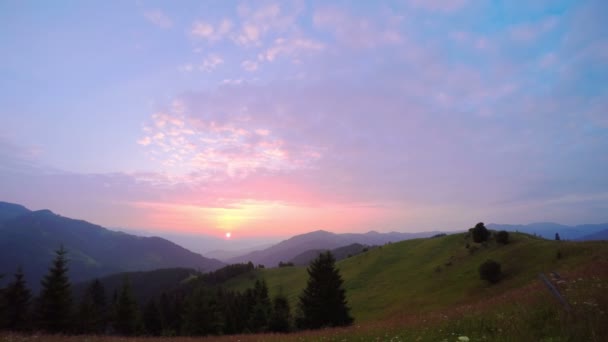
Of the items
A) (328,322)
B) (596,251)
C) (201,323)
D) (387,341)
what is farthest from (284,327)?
(596,251)

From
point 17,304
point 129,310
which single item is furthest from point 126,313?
point 17,304

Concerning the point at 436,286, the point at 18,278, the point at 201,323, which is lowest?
the point at 201,323

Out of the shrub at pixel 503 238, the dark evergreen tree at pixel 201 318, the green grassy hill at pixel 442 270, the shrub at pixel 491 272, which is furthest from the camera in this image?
the shrub at pixel 503 238

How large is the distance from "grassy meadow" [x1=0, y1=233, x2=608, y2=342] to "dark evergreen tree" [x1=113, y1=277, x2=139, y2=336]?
35.8 meters

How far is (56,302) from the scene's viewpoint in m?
39.6

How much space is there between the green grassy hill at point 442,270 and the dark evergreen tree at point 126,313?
35.5 metres

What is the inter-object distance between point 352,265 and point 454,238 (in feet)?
93.9

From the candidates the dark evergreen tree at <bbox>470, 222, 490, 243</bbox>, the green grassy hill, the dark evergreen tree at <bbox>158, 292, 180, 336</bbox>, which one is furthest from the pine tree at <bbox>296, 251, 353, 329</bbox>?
the dark evergreen tree at <bbox>158, 292, 180, 336</bbox>

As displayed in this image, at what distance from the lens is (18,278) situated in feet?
138

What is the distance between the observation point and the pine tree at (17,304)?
40156 mm

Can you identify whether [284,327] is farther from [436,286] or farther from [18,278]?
[18,278]

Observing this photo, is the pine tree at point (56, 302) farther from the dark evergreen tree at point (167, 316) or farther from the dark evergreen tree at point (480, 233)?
the dark evergreen tree at point (480, 233)

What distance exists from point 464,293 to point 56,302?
5378 centimetres

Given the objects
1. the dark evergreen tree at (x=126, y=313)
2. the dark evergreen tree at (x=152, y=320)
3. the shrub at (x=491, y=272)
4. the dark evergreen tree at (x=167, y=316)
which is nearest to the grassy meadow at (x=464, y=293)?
the shrub at (x=491, y=272)
